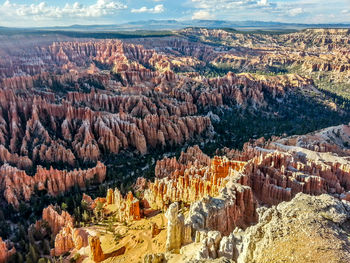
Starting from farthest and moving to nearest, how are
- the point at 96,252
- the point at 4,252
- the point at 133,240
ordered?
the point at 4,252, the point at 133,240, the point at 96,252

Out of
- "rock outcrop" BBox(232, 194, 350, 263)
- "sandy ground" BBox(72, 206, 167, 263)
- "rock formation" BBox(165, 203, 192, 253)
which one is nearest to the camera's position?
"rock outcrop" BBox(232, 194, 350, 263)

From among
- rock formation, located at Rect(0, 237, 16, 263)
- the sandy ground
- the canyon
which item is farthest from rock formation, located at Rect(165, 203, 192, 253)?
rock formation, located at Rect(0, 237, 16, 263)

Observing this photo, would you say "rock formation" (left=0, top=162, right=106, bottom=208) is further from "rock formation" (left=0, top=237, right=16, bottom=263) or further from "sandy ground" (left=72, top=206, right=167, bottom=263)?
"sandy ground" (left=72, top=206, right=167, bottom=263)

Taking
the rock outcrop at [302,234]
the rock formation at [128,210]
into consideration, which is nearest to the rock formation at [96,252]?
the rock formation at [128,210]

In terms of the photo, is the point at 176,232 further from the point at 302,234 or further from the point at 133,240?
the point at 302,234

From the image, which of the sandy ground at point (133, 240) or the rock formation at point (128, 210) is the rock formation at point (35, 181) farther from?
the sandy ground at point (133, 240)

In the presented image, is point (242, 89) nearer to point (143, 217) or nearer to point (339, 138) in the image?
point (339, 138)

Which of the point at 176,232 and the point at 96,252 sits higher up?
the point at 176,232

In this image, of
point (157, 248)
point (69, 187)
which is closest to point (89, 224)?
point (157, 248)

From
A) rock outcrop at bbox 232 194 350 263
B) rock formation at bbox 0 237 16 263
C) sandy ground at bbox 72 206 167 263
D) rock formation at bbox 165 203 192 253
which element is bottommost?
rock formation at bbox 0 237 16 263

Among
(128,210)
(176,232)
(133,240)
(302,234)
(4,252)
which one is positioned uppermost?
(302,234)

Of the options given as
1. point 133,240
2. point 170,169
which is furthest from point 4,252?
point 170,169
